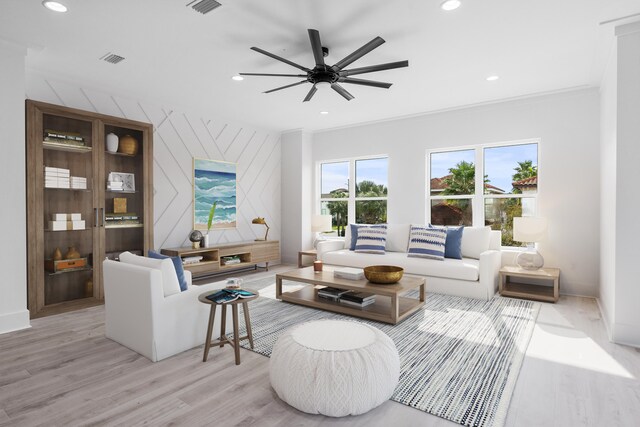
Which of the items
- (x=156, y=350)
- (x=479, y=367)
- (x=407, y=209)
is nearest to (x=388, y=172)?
(x=407, y=209)

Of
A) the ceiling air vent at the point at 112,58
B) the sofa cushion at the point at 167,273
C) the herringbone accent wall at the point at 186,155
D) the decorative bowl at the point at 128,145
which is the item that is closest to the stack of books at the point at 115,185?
the decorative bowl at the point at 128,145

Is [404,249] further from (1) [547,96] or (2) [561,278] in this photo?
(1) [547,96]

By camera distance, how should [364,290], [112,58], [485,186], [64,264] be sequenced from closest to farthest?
[364,290] < [112,58] < [64,264] < [485,186]

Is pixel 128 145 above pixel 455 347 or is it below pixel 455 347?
above

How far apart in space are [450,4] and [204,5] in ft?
5.98

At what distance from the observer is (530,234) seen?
4453 mm

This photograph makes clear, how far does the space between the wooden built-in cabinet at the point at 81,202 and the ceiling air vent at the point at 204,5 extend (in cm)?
217

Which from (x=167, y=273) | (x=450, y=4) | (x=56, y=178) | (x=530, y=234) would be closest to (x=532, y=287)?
(x=530, y=234)

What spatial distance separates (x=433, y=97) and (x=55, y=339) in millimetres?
4990

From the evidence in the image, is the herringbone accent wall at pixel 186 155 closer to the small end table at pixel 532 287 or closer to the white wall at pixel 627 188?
the small end table at pixel 532 287

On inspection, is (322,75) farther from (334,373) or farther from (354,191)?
(354,191)

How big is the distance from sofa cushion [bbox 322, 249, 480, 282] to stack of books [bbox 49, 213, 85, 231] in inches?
129

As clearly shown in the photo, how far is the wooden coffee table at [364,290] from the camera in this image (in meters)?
3.32

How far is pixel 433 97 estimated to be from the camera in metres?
4.82
